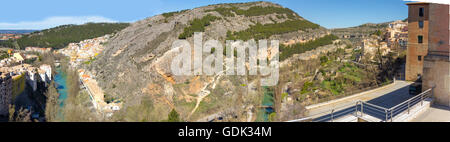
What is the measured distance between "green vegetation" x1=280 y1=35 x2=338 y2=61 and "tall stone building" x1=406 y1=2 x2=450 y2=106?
11.8 meters

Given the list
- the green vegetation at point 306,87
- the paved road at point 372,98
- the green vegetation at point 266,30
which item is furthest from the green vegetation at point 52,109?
the green vegetation at point 266,30

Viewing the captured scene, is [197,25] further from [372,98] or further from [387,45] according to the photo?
[372,98]

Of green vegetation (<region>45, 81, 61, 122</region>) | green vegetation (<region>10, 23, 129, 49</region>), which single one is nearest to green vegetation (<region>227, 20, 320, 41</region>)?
green vegetation (<region>45, 81, 61, 122</region>)

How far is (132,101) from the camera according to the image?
8.62 metres

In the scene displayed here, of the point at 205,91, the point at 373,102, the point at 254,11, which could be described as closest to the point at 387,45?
the point at 254,11

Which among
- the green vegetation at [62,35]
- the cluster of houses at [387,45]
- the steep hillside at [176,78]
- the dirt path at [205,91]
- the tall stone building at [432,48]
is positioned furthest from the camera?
the green vegetation at [62,35]

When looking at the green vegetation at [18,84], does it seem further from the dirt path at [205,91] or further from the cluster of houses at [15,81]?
the dirt path at [205,91]

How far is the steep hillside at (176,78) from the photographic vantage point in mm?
8625

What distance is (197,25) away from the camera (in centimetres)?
1844

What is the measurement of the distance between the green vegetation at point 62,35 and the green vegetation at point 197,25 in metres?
15.1

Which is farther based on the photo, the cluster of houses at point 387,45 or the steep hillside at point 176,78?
the cluster of houses at point 387,45

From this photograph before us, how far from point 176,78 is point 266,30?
11.8m

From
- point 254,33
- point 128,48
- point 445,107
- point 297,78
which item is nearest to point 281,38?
point 254,33

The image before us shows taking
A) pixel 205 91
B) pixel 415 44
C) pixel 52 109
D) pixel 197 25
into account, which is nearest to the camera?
pixel 52 109
